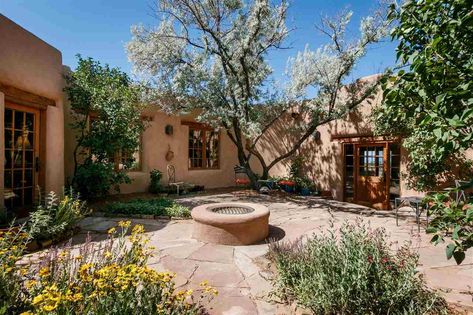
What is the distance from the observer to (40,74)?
5.55 m

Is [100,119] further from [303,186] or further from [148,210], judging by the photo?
[303,186]

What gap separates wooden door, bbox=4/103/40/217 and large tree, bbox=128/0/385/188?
12.1 ft

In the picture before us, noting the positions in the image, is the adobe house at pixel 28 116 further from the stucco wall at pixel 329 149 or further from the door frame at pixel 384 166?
the door frame at pixel 384 166

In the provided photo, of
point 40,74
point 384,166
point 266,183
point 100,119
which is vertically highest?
point 40,74

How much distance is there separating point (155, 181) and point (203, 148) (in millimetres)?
2639

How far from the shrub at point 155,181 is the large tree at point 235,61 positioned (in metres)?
2.10

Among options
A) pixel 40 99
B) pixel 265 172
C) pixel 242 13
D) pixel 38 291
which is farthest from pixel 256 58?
pixel 38 291

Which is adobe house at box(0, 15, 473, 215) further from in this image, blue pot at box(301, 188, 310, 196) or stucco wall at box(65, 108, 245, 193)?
blue pot at box(301, 188, 310, 196)

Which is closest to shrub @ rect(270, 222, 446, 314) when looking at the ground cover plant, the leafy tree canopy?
the ground cover plant

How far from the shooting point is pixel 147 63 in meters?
8.61

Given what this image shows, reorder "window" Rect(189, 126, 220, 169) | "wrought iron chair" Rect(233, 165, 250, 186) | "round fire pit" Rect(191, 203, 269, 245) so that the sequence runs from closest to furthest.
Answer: "round fire pit" Rect(191, 203, 269, 245), "window" Rect(189, 126, 220, 169), "wrought iron chair" Rect(233, 165, 250, 186)

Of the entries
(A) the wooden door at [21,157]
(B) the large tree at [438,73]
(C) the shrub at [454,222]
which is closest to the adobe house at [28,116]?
(A) the wooden door at [21,157]

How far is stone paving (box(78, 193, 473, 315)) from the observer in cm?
251

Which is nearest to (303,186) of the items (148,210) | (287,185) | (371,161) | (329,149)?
(287,185)
